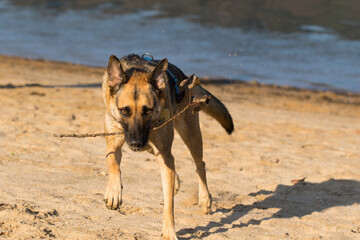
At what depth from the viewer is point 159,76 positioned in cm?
474

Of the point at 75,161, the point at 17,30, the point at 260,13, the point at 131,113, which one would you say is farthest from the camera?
the point at 260,13

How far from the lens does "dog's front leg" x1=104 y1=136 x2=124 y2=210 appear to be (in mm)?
4762

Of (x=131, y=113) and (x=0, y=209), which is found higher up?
(x=131, y=113)

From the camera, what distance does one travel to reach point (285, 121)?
988 cm

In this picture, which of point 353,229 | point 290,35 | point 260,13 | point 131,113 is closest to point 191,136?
point 131,113

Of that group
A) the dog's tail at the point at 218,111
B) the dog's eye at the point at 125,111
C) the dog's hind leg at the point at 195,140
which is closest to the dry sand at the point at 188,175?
the dog's hind leg at the point at 195,140

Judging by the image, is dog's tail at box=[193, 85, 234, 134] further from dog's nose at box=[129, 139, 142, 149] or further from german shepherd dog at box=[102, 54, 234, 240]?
dog's nose at box=[129, 139, 142, 149]

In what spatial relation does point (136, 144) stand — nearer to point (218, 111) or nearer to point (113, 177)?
point (113, 177)

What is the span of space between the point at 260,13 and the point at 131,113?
66.1ft

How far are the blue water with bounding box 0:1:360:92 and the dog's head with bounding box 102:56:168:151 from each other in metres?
9.44

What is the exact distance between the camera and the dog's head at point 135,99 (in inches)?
179

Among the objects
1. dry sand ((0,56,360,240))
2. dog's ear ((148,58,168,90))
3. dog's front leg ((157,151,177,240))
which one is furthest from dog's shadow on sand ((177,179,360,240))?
dog's ear ((148,58,168,90))

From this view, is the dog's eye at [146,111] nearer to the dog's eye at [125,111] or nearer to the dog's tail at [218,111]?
the dog's eye at [125,111]

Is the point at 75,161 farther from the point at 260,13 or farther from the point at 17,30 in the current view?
the point at 260,13
